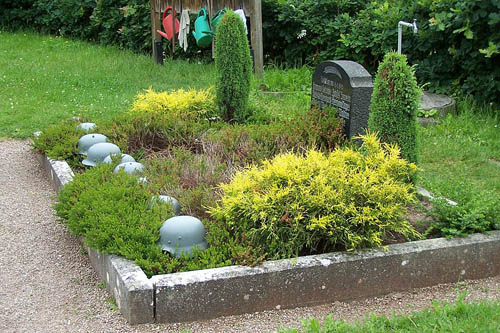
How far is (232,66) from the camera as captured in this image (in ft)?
25.2

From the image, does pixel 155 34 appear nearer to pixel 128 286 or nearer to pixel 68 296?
pixel 68 296

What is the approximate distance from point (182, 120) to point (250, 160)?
1.39 meters

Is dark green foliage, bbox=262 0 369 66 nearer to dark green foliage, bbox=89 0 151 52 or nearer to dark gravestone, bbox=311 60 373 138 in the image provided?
dark green foliage, bbox=89 0 151 52

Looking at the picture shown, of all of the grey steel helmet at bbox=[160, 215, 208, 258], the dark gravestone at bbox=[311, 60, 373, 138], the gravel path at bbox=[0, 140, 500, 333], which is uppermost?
the dark gravestone at bbox=[311, 60, 373, 138]

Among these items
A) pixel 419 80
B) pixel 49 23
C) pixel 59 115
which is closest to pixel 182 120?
pixel 59 115

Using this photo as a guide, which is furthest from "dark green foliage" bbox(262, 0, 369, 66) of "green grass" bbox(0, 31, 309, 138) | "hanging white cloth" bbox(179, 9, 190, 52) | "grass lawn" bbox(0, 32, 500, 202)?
"hanging white cloth" bbox(179, 9, 190, 52)

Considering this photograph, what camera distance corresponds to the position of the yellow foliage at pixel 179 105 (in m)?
7.74

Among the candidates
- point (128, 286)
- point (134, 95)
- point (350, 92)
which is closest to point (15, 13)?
point (134, 95)

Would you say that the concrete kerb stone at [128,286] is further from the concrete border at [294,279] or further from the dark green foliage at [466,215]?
the dark green foliage at [466,215]

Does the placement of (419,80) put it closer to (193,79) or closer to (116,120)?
(193,79)

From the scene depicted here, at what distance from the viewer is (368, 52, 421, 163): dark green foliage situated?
5309 mm

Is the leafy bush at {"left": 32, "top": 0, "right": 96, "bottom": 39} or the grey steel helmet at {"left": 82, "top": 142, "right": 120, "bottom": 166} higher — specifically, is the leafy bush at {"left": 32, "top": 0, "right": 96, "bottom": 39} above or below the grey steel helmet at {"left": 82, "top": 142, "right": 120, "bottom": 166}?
above

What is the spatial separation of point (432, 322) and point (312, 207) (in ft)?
3.74

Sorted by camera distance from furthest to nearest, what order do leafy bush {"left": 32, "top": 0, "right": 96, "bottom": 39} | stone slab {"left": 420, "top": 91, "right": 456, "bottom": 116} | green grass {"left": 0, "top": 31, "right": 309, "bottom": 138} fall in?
leafy bush {"left": 32, "top": 0, "right": 96, "bottom": 39}
green grass {"left": 0, "top": 31, "right": 309, "bottom": 138}
stone slab {"left": 420, "top": 91, "right": 456, "bottom": 116}
